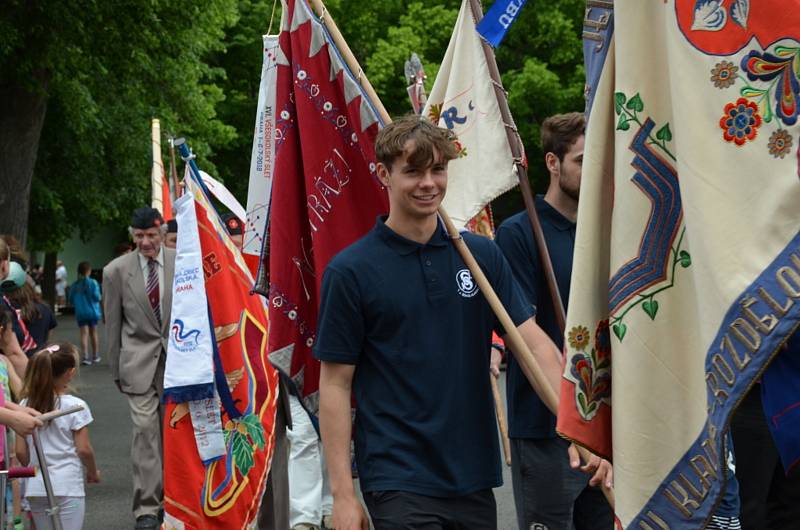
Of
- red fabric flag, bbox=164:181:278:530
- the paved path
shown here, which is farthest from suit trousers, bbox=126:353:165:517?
red fabric flag, bbox=164:181:278:530

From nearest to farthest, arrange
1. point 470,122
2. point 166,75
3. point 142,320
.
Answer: point 470,122 → point 142,320 → point 166,75

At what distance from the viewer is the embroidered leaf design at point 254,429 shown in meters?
8.13

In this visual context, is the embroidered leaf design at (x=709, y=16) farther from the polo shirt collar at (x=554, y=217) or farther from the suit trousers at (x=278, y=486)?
the suit trousers at (x=278, y=486)

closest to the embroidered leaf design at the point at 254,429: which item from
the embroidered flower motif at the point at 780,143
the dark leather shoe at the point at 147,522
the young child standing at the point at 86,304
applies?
the dark leather shoe at the point at 147,522

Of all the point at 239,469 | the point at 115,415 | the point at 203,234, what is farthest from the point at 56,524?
the point at 115,415

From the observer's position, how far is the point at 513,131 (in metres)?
5.76

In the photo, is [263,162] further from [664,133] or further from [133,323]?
[133,323]

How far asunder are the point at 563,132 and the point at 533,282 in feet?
1.98

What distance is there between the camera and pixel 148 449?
954cm

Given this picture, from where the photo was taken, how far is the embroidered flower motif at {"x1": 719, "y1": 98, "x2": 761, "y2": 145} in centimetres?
285

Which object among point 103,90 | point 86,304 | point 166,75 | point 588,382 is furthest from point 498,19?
point 103,90

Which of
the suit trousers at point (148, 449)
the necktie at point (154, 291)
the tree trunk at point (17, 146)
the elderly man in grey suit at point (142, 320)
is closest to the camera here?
the suit trousers at point (148, 449)

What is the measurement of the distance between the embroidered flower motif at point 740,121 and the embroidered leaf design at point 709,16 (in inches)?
7.1

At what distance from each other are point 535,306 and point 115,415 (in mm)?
11695
